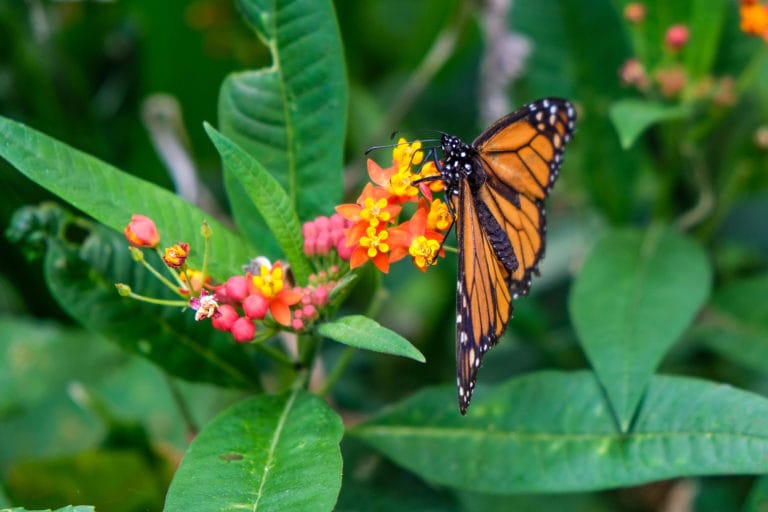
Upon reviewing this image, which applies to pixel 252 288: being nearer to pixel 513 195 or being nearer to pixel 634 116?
pixel 513 195

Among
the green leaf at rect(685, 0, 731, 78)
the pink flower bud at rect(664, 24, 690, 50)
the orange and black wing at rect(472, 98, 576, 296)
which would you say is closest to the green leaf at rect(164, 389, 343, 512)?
the orange and black wing at rect(472, 98, 576, 296)

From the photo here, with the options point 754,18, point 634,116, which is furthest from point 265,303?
point 754,18

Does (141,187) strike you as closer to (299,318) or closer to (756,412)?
(299,318)

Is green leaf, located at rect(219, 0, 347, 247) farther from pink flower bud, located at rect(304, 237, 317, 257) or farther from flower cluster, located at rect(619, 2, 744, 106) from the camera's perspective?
flower cluster, located at rect(619, 2, 744, 106)

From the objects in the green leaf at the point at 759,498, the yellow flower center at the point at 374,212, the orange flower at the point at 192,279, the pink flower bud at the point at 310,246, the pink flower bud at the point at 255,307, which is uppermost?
the yellow flower center at the point at 374,212

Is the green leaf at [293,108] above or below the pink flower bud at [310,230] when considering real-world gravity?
above

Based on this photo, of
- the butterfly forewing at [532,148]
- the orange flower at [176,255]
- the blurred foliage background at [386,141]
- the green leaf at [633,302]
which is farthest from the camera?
the blurred foliage background at [386,141]

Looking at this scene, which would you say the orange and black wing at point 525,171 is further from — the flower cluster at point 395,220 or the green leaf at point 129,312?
the green leaf at point 129,312

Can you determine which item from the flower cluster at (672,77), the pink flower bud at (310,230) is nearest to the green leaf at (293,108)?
the pink flower bud at (310,230)
